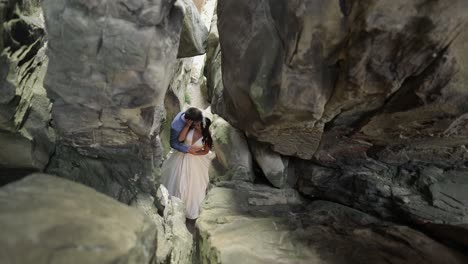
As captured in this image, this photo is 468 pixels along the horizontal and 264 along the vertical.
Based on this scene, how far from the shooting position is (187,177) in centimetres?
500

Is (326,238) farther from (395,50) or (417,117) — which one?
(395,50)

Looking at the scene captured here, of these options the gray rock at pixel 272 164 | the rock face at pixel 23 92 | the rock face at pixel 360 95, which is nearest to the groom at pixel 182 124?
the rock face at pixel 360 95

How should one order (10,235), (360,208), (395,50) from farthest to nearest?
(360,208)
(395,50)
(10,235)

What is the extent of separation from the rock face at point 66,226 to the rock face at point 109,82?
3.99 feet

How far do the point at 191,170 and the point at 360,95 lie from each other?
9.91ft

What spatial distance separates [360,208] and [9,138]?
12.1ft

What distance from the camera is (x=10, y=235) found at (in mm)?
1245

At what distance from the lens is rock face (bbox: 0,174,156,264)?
1241 millimetres

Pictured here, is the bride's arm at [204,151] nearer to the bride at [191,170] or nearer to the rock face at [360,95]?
the bride at [191,170]

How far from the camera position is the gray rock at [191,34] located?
3862 mm

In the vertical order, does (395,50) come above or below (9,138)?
above

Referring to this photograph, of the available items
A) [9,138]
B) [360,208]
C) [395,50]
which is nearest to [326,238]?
[360,208]

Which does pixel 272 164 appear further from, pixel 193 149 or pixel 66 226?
pixel 66 226

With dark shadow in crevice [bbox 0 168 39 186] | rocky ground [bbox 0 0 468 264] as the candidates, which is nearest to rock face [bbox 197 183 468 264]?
rocky ground [bbox 0 0 468 264]
